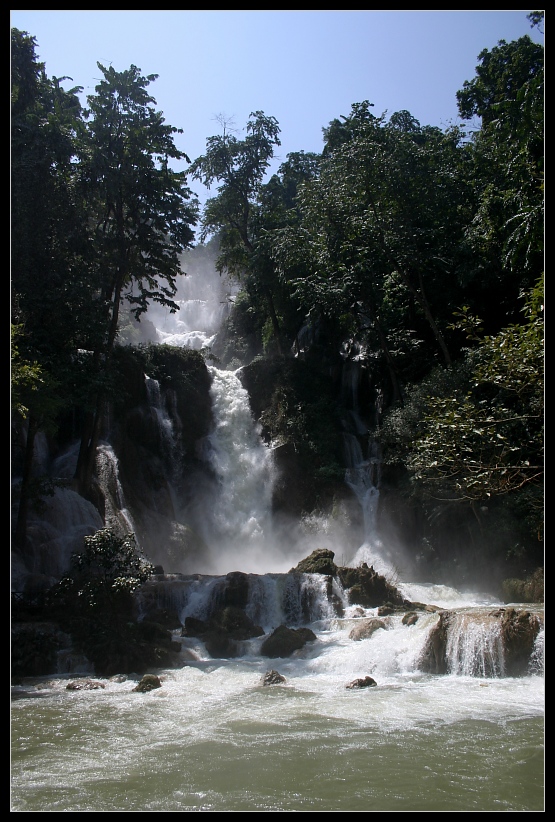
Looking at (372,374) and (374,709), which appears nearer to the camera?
(374,709)

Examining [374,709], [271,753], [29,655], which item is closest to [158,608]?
[29,655]

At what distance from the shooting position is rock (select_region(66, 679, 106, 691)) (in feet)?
39.8

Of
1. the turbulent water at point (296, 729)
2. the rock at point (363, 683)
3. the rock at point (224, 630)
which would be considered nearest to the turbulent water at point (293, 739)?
the turbulent water at point (296, 729)

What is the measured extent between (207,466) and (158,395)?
3527mm

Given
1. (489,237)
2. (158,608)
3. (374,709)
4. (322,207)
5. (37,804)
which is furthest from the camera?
(322,207)

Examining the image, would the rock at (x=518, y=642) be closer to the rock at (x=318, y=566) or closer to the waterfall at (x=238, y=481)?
the rock at (x=318, y=566)

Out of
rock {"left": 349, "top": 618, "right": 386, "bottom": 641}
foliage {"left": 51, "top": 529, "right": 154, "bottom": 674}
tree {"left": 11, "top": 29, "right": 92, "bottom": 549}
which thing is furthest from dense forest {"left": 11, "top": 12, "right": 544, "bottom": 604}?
rock {"left": 349, "top": 618, "right": 386, "bottom": 641}

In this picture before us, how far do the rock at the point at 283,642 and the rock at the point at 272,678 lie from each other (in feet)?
5.19

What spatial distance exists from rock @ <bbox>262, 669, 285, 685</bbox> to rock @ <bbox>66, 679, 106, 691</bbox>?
3071mm

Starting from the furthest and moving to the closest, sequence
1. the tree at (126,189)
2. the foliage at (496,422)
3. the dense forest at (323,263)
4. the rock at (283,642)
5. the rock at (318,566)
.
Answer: the tree at (126,189)
the dense forest at (323,263)
the rock at (318,566)
the rock at (283,642)
the foliage at (496,422)

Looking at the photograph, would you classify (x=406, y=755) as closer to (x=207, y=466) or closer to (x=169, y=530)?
(x=169, y=530)

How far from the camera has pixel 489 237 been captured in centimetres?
2188

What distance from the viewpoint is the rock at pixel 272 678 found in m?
12.3

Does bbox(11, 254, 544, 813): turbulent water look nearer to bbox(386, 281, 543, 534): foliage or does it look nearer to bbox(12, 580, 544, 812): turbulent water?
bbox(12, 580, 544, 812): turbulent water
